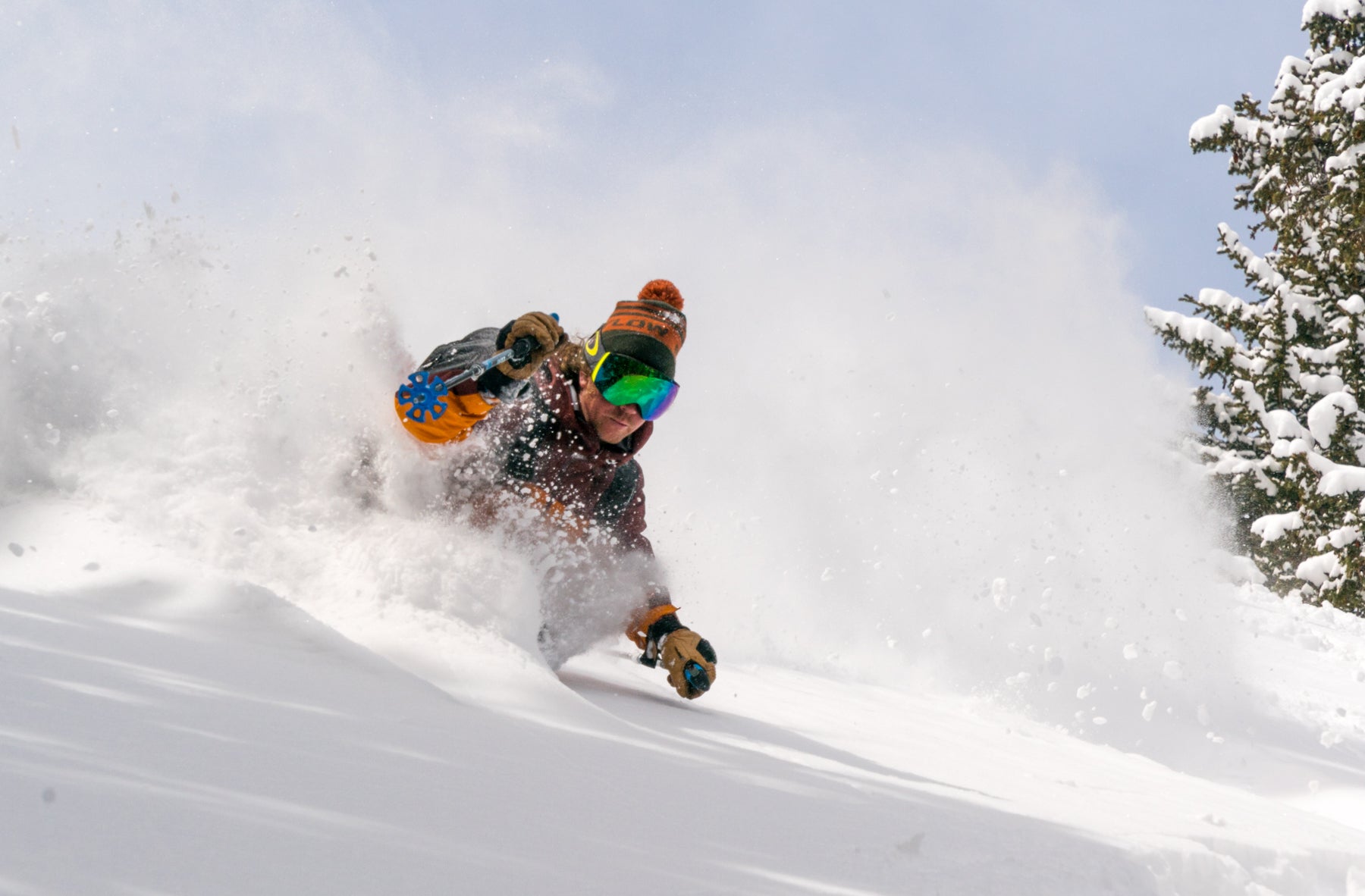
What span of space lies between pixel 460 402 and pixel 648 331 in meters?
0.73

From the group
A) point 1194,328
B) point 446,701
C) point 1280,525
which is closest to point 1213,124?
point 1194,328

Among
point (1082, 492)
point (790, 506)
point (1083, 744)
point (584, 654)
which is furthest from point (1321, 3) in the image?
point (584, 654)

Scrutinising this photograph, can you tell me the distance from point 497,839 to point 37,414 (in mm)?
3145

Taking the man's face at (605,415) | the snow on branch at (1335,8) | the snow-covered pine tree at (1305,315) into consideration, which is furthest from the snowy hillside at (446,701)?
the snow on branch at (1335,8)

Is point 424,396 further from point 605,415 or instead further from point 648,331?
point 648,331

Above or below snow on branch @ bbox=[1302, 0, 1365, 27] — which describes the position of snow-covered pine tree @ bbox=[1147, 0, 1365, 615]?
below

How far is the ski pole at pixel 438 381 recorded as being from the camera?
333cm

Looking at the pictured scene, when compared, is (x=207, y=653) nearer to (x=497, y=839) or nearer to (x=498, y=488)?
(x=497, y=839)

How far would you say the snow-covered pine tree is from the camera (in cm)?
1066

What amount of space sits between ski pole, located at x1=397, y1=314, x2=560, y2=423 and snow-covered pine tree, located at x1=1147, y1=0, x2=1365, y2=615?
1013 cm

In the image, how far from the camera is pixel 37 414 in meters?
3.45

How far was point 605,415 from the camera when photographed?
341cm

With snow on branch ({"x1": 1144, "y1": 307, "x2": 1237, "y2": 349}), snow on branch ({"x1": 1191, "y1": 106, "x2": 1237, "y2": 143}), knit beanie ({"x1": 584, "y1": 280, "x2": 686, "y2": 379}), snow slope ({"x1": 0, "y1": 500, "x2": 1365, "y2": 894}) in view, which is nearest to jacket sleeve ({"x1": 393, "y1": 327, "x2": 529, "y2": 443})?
knit beanie ({"x1": 584, "y1": 280, "x2": 686, "y2": 379})

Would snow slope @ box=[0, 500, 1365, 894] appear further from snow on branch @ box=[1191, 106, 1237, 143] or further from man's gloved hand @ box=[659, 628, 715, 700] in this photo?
snow on branch @ box=[1191, 106, 1237, 143]
